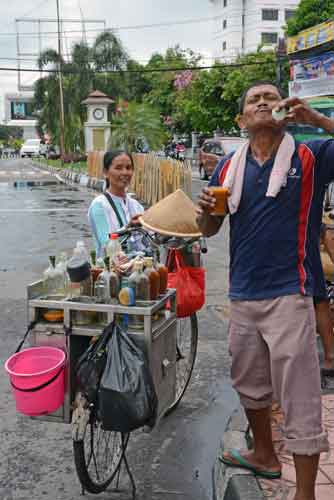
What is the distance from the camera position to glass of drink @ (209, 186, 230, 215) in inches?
109

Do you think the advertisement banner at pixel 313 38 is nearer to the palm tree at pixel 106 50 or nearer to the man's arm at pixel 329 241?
the man's arm at pixel 329 241

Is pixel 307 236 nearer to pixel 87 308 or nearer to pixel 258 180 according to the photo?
pixel 258 180

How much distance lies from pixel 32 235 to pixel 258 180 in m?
9.81

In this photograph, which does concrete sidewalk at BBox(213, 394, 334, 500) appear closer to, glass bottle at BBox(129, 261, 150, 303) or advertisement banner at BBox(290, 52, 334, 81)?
glass bottle at BBox(129, 261, 150, 303)

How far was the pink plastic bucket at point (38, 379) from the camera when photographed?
2912mm

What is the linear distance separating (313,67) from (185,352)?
2026 cm

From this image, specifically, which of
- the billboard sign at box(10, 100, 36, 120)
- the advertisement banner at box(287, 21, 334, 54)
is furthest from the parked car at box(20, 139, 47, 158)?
the billboard sign at box(10, 100, 36, 120)

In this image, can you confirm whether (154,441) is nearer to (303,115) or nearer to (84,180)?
(303,115)

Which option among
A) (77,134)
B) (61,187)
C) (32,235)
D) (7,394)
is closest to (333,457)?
(7,394)

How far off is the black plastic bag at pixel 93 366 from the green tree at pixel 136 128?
2144 cm

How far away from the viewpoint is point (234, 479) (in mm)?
3199

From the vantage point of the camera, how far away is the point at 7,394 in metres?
4.69

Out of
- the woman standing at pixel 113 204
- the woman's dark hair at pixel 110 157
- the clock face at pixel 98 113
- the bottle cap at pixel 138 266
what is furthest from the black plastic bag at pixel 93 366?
the clock face at pixel 98 113

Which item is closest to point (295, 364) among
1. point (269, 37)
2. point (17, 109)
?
point (269, 37)
